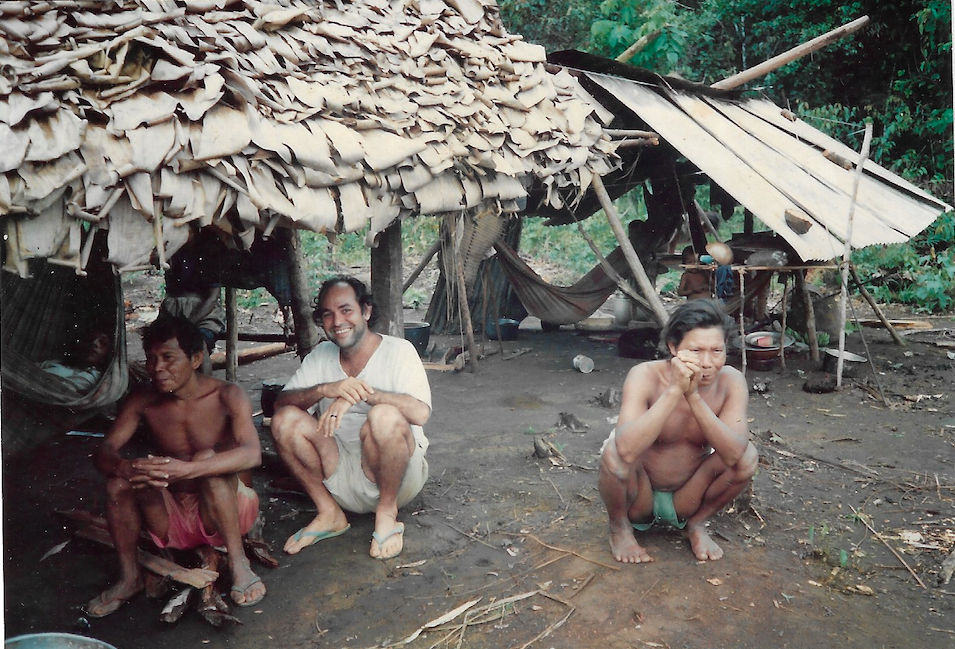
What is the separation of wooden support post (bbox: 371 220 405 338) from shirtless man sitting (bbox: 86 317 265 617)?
3.98 feet

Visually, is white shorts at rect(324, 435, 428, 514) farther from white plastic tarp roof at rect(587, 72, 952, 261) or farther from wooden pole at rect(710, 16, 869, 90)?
wooden pole at rect(710, 16, 869, 90)

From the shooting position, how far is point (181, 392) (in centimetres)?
279

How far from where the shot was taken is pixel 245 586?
105 inches

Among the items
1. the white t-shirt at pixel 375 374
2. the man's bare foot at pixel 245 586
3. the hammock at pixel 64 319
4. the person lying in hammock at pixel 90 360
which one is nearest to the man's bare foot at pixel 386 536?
the white t-shirt at pixel 375 374

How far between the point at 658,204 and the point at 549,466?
3782 mm

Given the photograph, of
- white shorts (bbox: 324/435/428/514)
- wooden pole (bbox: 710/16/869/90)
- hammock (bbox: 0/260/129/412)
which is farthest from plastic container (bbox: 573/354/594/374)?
hammock (bbox: 0/260/129/412)

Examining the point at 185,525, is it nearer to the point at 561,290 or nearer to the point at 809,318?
the point at 561,290

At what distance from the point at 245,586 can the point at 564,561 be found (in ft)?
4.20

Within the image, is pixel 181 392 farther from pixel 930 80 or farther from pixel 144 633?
pixel 930 80

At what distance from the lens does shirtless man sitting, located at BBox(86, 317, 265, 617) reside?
2.58m

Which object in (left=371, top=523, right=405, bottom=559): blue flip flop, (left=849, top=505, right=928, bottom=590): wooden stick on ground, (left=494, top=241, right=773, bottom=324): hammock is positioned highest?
(left=494, top=241, right=773, bottom=324): hammock

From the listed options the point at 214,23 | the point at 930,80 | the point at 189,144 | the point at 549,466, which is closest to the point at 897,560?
the point at 549,466

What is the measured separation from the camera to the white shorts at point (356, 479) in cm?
315

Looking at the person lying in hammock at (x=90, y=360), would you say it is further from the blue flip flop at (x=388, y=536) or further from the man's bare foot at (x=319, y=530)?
the blue flip flop at (x=388, y=536)
